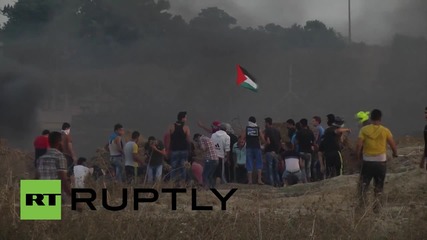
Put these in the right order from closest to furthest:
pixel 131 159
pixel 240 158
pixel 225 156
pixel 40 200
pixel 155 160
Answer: pixel 40 200
pixel 155 160
pixel 131 159
pixel 225 156
pixel 240 158

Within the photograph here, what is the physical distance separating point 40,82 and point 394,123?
17.5 m

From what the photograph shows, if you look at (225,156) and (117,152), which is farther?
(225,156)

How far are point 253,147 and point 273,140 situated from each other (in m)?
0.47

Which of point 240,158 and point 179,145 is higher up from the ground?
point 179,145

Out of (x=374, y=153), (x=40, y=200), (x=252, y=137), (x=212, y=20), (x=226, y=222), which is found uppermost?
(x=212, y=20)

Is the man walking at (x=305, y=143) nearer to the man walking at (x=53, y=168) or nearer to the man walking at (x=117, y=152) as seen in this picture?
the man walking at (x=117, y=152)

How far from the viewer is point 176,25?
36.5m

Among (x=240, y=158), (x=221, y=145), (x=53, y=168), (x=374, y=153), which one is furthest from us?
(x=240, y=158)

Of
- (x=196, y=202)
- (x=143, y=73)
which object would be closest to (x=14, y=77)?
(x=143, y=73)

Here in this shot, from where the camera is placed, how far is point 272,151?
16.7 m

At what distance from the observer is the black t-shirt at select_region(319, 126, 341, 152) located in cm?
1483

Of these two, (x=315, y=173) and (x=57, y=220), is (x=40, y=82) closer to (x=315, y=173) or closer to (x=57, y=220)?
(x=315, y=173)

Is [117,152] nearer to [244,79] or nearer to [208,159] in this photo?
[208,159]

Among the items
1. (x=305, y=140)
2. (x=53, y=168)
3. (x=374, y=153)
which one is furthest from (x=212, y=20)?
(x=53, y=168)
